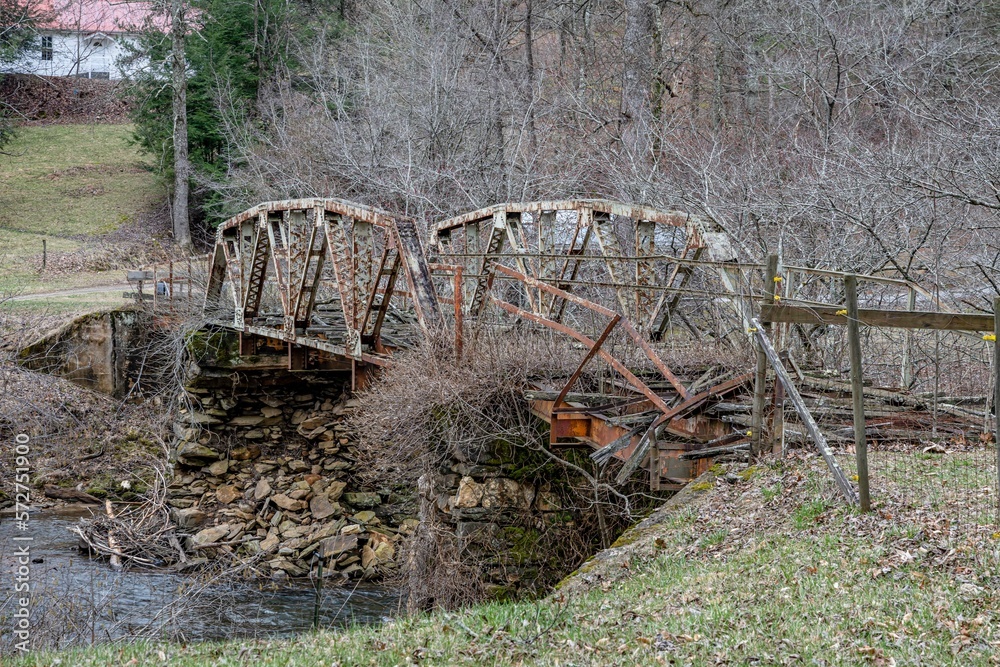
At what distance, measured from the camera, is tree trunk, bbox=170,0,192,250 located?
112 feet

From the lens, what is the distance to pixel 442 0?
84.4 ft

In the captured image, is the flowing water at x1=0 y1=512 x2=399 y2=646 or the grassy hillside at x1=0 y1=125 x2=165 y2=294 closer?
the flowing water at x1=0 y1=512 x2=399 y2=646

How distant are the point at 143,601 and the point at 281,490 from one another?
5.98m

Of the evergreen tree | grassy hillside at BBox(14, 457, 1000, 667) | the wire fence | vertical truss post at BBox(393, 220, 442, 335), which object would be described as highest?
the evergreen tree

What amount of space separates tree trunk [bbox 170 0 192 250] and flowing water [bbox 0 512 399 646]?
59.7 ft

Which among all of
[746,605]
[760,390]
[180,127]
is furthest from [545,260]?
[180,127]

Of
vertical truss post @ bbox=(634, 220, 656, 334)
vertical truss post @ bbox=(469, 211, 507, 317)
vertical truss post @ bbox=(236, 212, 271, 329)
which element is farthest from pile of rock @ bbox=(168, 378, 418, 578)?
vertical truss post @ bbox=(634, 220, 656, 334)

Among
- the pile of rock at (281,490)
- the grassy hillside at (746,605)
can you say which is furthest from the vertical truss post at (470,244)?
the grassy hillside at (746,605)

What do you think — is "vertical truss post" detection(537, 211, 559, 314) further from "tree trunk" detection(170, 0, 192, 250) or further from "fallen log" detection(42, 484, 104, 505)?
"tree trunk" detection(170, 0, 192, 250)

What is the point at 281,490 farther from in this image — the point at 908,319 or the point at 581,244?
the point at 908,319

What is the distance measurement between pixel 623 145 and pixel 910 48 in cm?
558

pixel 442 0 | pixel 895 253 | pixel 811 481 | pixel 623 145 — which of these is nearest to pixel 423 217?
pixel 623 145

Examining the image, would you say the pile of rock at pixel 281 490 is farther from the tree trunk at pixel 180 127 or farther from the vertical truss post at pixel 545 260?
the tree trunk at pixel 180 127

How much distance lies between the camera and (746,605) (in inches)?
228
